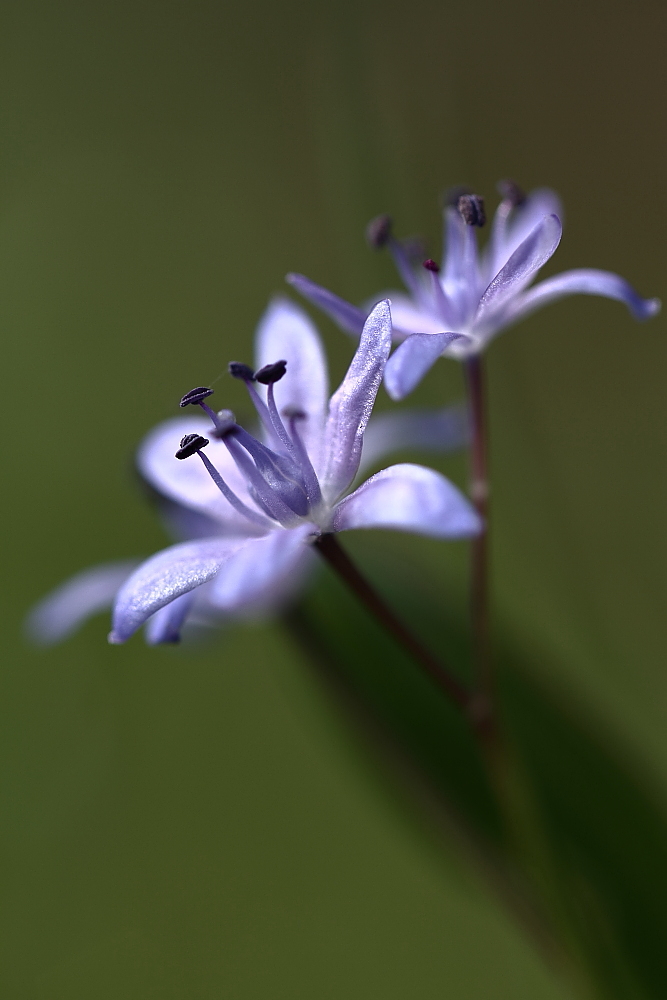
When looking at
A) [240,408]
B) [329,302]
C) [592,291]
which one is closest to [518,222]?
[592,291]

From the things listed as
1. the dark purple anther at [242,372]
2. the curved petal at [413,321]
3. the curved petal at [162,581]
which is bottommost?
the curved petal at [162,581]

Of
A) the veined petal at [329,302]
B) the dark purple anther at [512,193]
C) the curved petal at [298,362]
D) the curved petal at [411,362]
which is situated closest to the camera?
the curved petal at [411,362]

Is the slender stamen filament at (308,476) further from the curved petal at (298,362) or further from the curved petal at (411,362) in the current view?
the curved petal at (411,362)

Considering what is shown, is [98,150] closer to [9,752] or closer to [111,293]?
[111,293]

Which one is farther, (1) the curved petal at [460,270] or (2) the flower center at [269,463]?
(1) the curved petal at [460,270]

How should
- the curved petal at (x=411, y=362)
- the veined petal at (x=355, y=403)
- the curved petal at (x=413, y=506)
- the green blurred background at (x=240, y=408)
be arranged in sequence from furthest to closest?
1. the green blurred background at (x=240, y=408)
2. the veined petal at (x=355, y=403)
3. the curved petal at (x=411, y=362)
4. the curved petal at (x=413, y=506)

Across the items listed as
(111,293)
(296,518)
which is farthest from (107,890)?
(111,293)

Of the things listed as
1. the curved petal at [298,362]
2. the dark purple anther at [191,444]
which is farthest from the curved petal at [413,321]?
the dark purple anther at [191,444]
